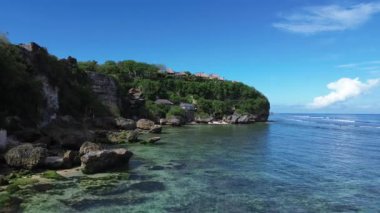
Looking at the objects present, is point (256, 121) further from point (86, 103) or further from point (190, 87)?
point (86, 103)

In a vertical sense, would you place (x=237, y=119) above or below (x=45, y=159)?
above

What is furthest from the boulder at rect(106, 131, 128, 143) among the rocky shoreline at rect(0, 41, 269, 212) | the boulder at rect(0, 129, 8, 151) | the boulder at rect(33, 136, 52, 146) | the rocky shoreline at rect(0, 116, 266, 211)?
the boulder at rect(0, 129, 8, 151)

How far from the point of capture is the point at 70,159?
108 ft

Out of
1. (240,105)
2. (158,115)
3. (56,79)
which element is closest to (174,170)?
(56,79)

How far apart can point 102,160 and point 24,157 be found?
6.26m

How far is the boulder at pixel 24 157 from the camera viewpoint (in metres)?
30.5

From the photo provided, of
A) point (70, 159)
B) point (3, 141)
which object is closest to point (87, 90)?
point (3, 141)

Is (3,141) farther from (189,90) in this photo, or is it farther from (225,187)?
(189,90)

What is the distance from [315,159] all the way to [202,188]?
2121 centimetres

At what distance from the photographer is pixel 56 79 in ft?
217

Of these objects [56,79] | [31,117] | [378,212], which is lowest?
[378,212]

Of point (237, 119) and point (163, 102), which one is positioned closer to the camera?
point (163, 102)

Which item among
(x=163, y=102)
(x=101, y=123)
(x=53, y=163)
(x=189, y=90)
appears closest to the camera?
(x=53, y=163)

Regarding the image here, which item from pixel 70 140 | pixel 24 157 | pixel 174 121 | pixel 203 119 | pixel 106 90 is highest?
pixel 106 90
